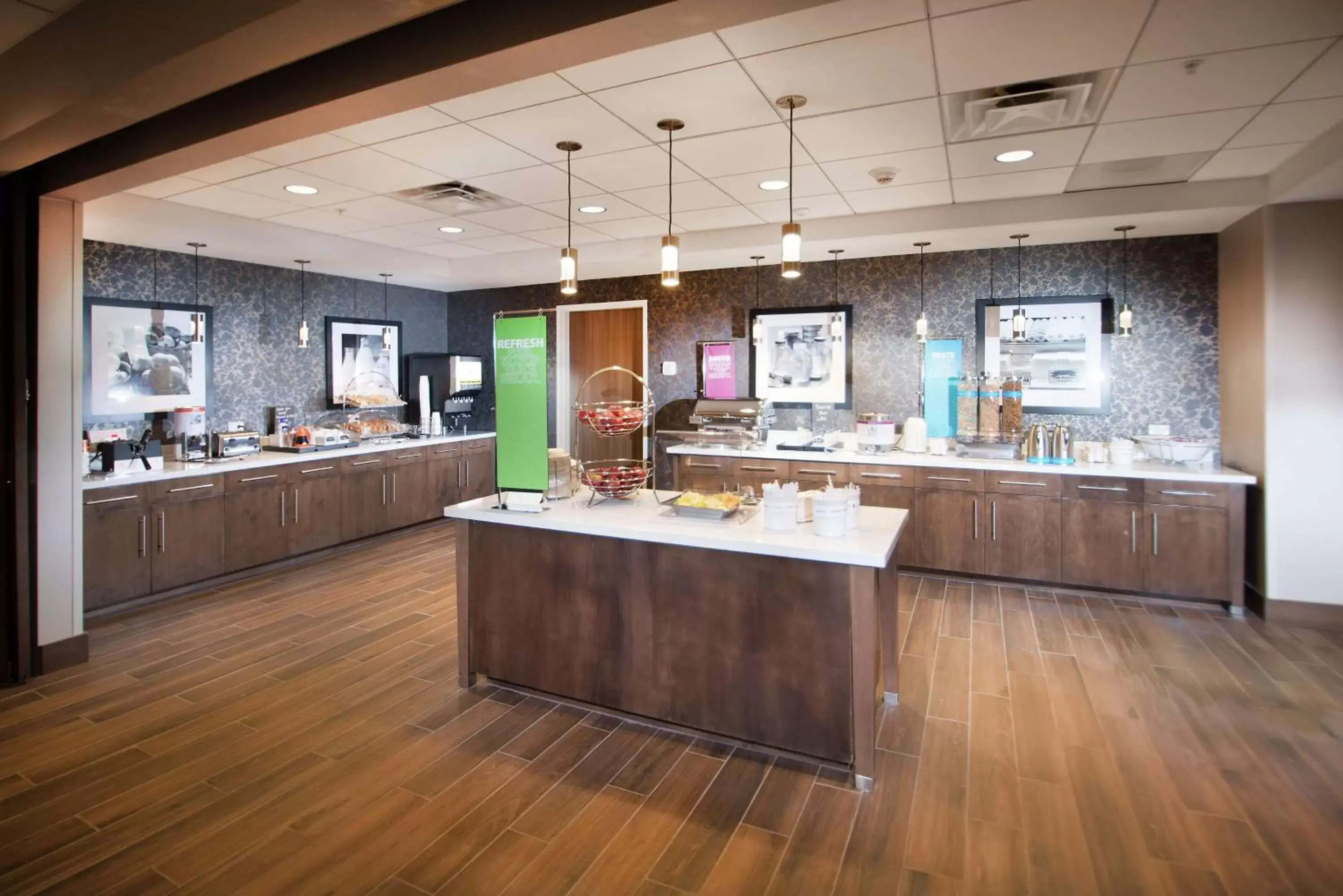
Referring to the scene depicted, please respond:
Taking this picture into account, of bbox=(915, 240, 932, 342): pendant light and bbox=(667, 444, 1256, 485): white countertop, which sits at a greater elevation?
bbox=(915, 240, 932, 342): pendant light

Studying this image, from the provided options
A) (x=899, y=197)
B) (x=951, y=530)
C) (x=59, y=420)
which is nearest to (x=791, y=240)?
(x=899, y=197)

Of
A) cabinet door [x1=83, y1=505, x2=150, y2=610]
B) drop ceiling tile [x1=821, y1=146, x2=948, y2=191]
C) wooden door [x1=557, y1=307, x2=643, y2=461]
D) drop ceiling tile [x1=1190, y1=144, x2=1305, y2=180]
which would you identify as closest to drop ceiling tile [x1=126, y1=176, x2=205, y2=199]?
cabinet door [x1=83, y1=505, x2=150, y2=610]

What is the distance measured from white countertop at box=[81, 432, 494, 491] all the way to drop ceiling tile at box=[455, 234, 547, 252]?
1984 mm

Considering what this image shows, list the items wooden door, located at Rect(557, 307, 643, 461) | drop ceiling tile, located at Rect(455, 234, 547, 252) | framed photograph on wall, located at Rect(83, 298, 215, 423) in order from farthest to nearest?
wooden door, located at Rect(557, 307, 643, 461) → drop ceiling tile, located at Rect(455, 234, 547, 252) → framed photograph on wall, located at Rect(83, 298, 215, 423)

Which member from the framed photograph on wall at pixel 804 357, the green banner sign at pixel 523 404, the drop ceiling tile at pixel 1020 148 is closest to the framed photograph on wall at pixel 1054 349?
the framed photograph on wall at pixel 804 357

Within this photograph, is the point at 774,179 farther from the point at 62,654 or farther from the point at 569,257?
the point at 62,654

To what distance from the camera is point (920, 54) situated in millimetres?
2656

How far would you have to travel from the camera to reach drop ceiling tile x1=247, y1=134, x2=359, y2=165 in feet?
11.6

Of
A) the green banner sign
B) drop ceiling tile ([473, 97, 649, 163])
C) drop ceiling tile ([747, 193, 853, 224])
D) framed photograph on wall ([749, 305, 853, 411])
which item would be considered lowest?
the green banner sign

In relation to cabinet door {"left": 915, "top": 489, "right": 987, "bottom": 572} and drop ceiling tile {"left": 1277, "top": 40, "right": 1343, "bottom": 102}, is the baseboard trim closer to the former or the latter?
cabinet door {"left": 915, "top": 489, "right": 987, "bottom": 572}

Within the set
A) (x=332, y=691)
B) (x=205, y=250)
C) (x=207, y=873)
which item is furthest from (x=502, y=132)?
(x=205, y=250)

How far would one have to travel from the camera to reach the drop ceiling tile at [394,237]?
5.66 metres

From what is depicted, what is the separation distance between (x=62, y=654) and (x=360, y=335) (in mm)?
4129

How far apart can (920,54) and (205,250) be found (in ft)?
17.8
